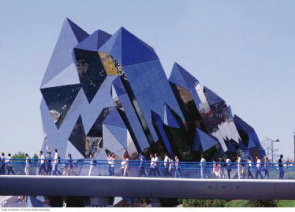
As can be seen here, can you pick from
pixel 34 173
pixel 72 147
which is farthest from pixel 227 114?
pixel 34 173

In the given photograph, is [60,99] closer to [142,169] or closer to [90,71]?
[90,71]

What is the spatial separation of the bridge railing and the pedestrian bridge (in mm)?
338

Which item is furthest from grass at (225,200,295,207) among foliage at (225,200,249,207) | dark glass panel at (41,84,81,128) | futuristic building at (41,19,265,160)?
dark glass panel at (41,84,81,128)

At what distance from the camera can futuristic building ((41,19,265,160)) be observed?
38.9m

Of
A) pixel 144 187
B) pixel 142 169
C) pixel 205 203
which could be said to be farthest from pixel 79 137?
pixel 205 203

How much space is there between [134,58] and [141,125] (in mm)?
5765

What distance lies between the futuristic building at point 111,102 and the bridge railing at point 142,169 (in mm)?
9977

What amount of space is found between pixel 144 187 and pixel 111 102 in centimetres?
1285

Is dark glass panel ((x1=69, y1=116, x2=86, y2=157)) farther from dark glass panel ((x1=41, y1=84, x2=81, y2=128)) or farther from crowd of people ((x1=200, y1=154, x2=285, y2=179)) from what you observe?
crowd of people ((x1=200, y1=154, x2=285, y2=179))

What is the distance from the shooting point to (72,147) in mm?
39969

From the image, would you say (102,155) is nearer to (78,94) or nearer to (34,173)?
(78,94)

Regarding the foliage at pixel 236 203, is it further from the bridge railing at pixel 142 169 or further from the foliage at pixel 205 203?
the bridge railing at pixel 142 169

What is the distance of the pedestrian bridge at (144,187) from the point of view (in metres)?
27.4

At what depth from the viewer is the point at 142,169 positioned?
90.9ft
